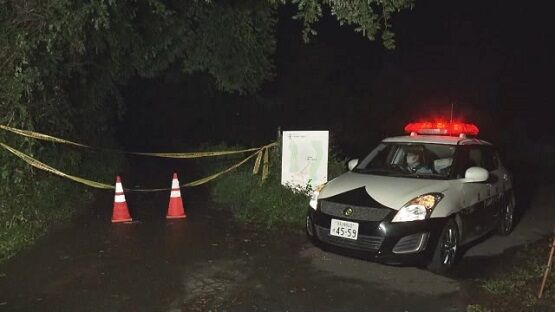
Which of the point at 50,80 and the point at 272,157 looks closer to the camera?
the point at 50,80

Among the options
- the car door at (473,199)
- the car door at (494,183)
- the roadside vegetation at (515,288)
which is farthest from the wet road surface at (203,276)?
the car door at (494,183)

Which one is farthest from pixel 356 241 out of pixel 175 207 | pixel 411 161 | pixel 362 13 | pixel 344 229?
pixel 175 207

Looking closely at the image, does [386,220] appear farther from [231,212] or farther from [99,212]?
[99,212]

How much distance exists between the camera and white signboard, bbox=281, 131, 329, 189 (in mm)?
9367

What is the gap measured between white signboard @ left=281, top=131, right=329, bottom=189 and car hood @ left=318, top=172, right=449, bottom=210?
7.54 feet

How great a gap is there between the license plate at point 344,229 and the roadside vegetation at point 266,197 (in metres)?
2.22

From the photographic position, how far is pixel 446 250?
629cm

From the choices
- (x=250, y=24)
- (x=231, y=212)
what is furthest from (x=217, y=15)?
(x=231, y=212)

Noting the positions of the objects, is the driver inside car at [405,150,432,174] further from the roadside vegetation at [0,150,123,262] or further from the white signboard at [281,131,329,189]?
the roadside vegetation at [0,150,123,262]

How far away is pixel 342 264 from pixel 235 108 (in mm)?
19748

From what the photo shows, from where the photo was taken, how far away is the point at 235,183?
10.7 metres

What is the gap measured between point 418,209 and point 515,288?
1.21 metres

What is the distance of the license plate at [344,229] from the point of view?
6102 millimetres

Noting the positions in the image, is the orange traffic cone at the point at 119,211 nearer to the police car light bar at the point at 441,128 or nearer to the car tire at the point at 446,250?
the police car light bar at the point at 441,128
